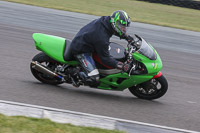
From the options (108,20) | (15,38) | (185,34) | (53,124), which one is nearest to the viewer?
(53,124)

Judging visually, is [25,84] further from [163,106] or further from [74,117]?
[163,106]

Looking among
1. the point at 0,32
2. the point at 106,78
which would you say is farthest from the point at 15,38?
the point at 106,78

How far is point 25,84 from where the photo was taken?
7.14 metres

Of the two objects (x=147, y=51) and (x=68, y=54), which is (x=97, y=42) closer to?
(x=68, y=54)

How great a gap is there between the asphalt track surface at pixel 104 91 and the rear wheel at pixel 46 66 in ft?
0.43

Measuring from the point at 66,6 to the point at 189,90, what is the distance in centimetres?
1241

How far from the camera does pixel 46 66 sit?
702 cm

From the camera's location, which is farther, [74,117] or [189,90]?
[189,90]

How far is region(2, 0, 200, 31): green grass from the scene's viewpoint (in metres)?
18.0

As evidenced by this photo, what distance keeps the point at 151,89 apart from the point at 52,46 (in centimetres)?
209

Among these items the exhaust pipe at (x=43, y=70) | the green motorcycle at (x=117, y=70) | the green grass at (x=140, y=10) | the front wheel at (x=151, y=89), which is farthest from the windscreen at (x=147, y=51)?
the green grass at (x=140, y=10)

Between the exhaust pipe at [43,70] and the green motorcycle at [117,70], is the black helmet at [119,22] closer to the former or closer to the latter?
the green motorcycle at [117,70]

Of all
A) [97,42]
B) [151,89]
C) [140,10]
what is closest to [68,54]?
[97,42]

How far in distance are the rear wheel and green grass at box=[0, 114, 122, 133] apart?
87.8 inches
